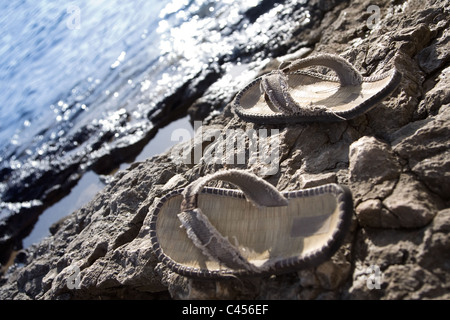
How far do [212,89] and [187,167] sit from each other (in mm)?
2533

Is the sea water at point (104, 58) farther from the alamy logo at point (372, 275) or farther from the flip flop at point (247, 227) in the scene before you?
the alamy logo at point (372, 275)

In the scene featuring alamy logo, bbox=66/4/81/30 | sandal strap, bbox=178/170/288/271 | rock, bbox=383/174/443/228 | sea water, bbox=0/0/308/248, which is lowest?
sea water, bbox=0/0/308/248

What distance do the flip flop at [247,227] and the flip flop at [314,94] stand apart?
84 centimetres

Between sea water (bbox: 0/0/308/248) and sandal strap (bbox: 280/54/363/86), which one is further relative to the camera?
sea water (bbox: 0/0/308/248)

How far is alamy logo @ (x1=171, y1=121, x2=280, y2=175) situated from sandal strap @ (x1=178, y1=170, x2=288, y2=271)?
0.44m

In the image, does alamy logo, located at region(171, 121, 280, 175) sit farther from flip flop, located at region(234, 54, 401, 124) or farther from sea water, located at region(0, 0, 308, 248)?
sea water, located at region(0, 0, 308, 248)

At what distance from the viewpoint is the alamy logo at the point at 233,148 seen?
313 cm

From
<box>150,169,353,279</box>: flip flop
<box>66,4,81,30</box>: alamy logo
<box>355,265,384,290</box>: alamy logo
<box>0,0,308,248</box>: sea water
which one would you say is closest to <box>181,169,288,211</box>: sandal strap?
<box>150,169,353,279</box>: flip flop

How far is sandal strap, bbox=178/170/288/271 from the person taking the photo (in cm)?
240

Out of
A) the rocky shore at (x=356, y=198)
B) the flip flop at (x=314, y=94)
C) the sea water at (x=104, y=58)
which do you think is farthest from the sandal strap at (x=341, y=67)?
the sea water at (x=104, y=58)

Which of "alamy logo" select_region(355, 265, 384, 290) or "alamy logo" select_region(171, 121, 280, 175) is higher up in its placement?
"alamy logo" select_region(355, 265, 384, 290)
